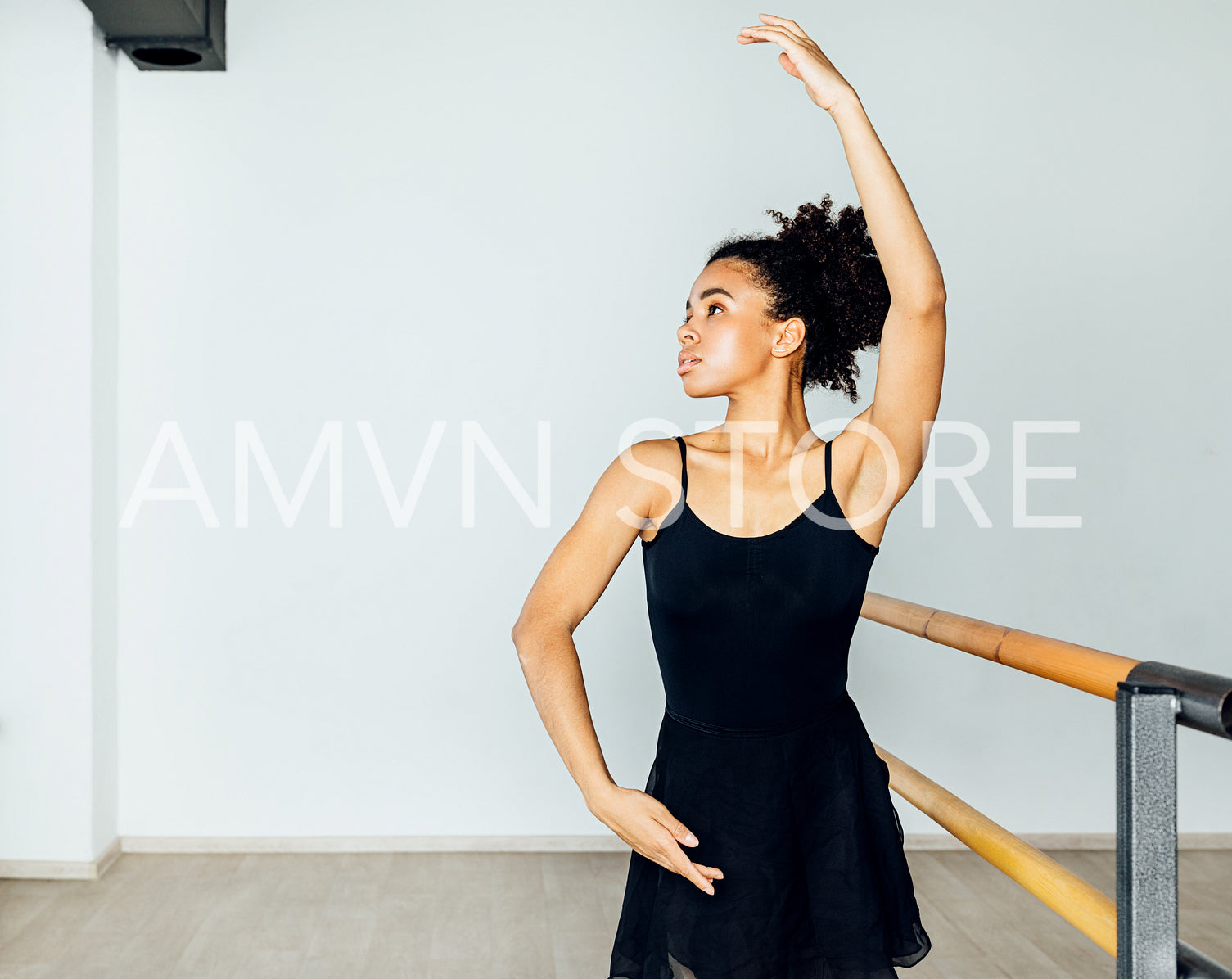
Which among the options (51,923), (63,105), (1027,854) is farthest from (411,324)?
(1027,854)

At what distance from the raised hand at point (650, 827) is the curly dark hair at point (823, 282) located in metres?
0.53

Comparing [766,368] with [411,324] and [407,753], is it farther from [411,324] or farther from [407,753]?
[407,753]

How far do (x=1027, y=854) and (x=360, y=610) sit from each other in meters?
2.23

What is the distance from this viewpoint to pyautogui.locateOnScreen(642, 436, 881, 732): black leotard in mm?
1028

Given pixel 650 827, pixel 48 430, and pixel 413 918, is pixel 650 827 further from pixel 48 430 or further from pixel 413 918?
pixel 48 430

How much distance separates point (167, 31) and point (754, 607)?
2.54 meters

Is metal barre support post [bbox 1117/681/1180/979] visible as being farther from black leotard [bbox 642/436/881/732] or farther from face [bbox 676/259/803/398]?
face [bbox 676/259/803/398]

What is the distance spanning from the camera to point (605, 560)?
102 cm

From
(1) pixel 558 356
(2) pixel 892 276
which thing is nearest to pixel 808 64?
(2) pixel 892 276

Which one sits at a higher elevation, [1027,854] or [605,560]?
[605,560]

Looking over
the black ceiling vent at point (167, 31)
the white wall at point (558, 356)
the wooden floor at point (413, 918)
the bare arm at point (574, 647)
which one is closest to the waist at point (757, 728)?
the bare arm at point (574, 647)

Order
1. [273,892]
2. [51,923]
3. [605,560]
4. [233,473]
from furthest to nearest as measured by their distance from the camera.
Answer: [233,473], [273,892], [51,923], [605,560]

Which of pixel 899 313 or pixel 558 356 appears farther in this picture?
pixel 558 356

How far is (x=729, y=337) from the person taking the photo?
1.12 metres
